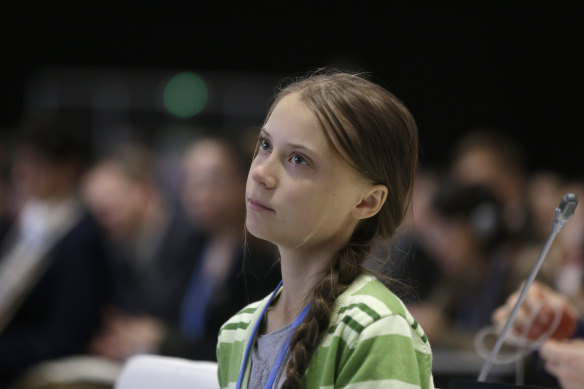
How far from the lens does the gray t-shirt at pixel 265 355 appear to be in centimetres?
128

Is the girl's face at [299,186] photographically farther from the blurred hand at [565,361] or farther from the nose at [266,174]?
the blurred hand at [565,361]

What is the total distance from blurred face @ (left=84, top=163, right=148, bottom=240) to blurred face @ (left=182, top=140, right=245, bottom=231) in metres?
1.23

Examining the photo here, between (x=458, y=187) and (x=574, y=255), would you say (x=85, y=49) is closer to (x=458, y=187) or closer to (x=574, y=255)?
(x=458, y=187)

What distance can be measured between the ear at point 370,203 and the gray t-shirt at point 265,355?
0.64ft

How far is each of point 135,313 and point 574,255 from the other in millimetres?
1940

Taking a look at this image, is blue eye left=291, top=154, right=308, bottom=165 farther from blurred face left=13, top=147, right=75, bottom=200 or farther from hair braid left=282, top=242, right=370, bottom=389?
blurred face left=13, top=147, right=75, bottom=200

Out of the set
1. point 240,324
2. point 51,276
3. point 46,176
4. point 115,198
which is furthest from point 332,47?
point 240,324

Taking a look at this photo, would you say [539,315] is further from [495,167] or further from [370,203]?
[495,167]

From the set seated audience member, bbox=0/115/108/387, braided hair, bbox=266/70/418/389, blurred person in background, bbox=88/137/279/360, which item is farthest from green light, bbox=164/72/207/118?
braided hair, bbox=266/70/418/389

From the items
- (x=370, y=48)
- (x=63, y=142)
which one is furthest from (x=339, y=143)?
(x=370, y=48)

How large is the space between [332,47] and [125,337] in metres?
5.25

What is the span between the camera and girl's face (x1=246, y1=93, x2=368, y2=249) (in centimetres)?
122

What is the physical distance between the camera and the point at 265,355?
51.4 inches

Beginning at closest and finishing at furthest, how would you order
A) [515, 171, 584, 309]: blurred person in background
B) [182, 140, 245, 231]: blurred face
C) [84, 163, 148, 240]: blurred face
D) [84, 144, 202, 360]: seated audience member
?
[515, 171, 584, 309]: blurred person in background
[182, 140, 245, 231]: blurred face
[84, 144, 202, 360]: seated audience member
[84, 163, 148, 240]: blurred face
